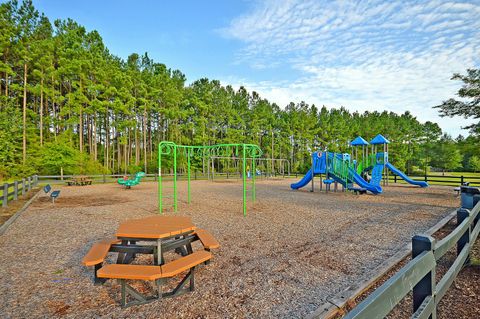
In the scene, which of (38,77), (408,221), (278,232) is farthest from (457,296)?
(38,77)

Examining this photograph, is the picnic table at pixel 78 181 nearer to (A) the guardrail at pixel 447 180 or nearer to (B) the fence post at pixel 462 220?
(B) the fence post at pixel 462 220

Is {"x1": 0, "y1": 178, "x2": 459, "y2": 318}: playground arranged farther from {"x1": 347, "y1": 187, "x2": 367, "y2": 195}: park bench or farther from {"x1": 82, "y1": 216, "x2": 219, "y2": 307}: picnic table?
{"x1": 347, "y1": 187, "x2": 367, "y2": 195}: park bench

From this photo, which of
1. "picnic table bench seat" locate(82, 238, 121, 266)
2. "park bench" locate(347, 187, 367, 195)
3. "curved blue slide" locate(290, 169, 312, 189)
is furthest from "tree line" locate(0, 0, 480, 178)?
"picnic table bench seat" locate(82, 238, 121, 266)

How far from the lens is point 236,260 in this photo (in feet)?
14.7

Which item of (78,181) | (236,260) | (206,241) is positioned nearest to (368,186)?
(236,260)

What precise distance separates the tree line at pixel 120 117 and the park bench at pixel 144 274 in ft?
43.6

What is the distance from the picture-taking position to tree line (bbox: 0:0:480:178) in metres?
25.0

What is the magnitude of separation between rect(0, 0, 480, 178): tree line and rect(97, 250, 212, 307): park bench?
43.6 feet

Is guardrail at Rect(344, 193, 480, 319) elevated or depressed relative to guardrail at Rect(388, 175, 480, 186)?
elevated

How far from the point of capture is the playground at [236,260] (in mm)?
3029

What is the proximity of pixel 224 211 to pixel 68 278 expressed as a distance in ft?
19.3

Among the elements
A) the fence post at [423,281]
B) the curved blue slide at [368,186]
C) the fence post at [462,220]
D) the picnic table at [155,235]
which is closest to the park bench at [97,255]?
the picnic table at [155,235]

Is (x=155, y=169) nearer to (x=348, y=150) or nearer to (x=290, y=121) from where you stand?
(x=290, y=121)

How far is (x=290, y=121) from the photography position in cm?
4956
